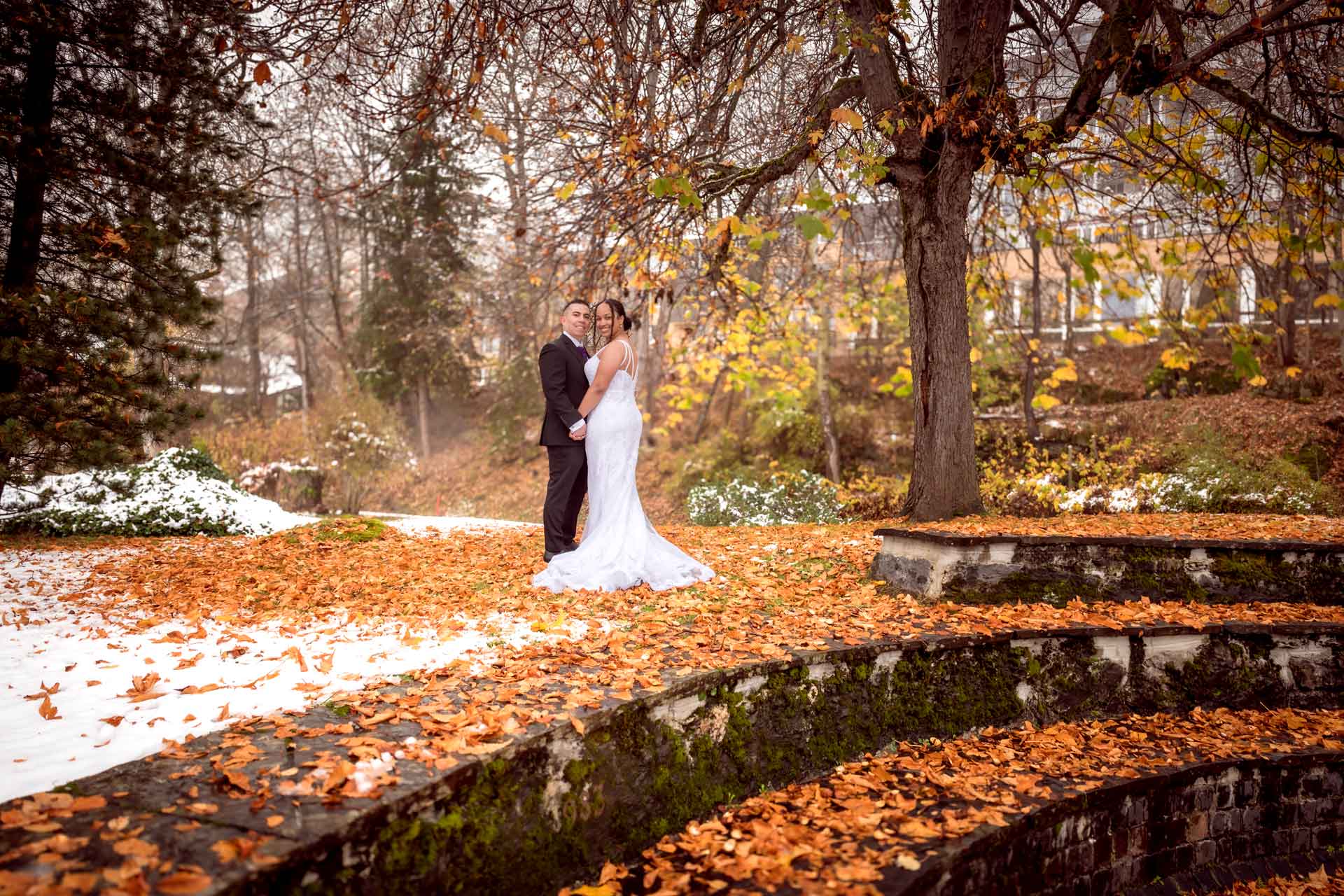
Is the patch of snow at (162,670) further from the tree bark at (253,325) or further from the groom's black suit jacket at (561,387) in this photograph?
the tree bark at (253,325)

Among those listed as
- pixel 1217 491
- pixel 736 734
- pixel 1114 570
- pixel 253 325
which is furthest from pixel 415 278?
pixel 736 734

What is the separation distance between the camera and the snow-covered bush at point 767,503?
10.9 meters

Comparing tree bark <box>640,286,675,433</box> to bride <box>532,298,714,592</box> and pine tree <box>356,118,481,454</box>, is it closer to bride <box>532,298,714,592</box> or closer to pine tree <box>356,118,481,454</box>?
pine tree <box>356,118,481,454</box>

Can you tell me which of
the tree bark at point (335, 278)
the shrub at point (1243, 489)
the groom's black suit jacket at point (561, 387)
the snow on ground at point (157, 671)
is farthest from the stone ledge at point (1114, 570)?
the tree bark at point (335, 278)

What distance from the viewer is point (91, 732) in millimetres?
2916

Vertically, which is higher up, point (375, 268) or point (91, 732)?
point (375, 268)

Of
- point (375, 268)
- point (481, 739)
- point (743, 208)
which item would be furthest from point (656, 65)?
point (375, 268)

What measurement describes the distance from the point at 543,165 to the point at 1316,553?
1275 cm

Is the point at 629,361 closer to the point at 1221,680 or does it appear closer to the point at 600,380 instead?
the point at 600,380

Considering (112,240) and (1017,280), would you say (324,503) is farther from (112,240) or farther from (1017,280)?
(1017,280)

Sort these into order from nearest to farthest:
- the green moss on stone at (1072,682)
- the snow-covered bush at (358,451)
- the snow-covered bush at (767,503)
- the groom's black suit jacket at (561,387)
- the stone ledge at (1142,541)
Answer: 1. the green moss on stone at (1072,682)
2. the stone ledge at (1142,541)
3. the groom's black suit jacket at (561,387)
4. the snow-covered bush at (767,503)
5. the snow-covered bush at (358,451)

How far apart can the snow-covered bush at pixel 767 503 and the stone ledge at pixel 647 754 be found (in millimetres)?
6305

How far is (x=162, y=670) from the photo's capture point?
367 centimetres

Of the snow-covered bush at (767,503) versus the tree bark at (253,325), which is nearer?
the snow-covered bush at (767,503)
